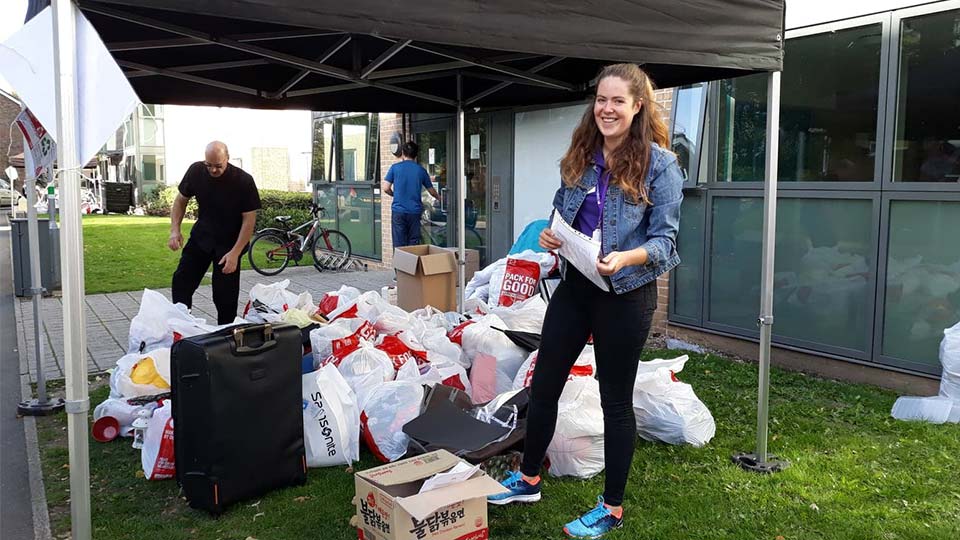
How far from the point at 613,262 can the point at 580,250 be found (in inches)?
5.9

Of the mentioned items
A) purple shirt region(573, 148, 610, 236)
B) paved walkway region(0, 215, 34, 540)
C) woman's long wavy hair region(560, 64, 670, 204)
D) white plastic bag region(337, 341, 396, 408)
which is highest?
woman's long wavy hair region(560, 64, 670, 204)

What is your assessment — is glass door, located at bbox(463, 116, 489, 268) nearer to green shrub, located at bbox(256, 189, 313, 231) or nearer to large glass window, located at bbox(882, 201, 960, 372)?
large glass window, located at bbox(882, 201, 960, 372)

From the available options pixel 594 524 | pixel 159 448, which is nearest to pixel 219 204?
pixel 159 448

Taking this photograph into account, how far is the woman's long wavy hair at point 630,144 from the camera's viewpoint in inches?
101

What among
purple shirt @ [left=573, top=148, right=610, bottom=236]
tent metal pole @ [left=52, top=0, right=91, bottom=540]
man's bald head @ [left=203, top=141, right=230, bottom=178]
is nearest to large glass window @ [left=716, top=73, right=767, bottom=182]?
purple shirt @ [left=573, top=148, right=610, bottom=236]

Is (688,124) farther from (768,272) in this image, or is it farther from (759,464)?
(759,464)

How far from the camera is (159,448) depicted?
347 cm

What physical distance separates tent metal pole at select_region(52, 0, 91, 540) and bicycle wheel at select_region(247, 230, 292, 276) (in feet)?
30.8

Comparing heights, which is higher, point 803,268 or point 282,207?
point 282,207

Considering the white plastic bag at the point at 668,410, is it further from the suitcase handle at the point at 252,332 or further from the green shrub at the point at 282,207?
the green shrub at the point at 282,207

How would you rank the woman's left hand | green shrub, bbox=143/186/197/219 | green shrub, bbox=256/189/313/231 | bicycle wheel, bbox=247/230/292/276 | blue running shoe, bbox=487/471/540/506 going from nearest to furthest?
1. the woman's left hand
2. blue running shoe, bbox=487/471/540/506
3. bicycle wheel, bbox=247/230/292/276
4. green shrub, bbox=256/189/313/231
5. green shrub, bbox=143/186/197/219

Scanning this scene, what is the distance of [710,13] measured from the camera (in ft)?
10.4

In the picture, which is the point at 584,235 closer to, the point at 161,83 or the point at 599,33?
the point at 599,33

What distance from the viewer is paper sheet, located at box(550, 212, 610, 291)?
2.49m
